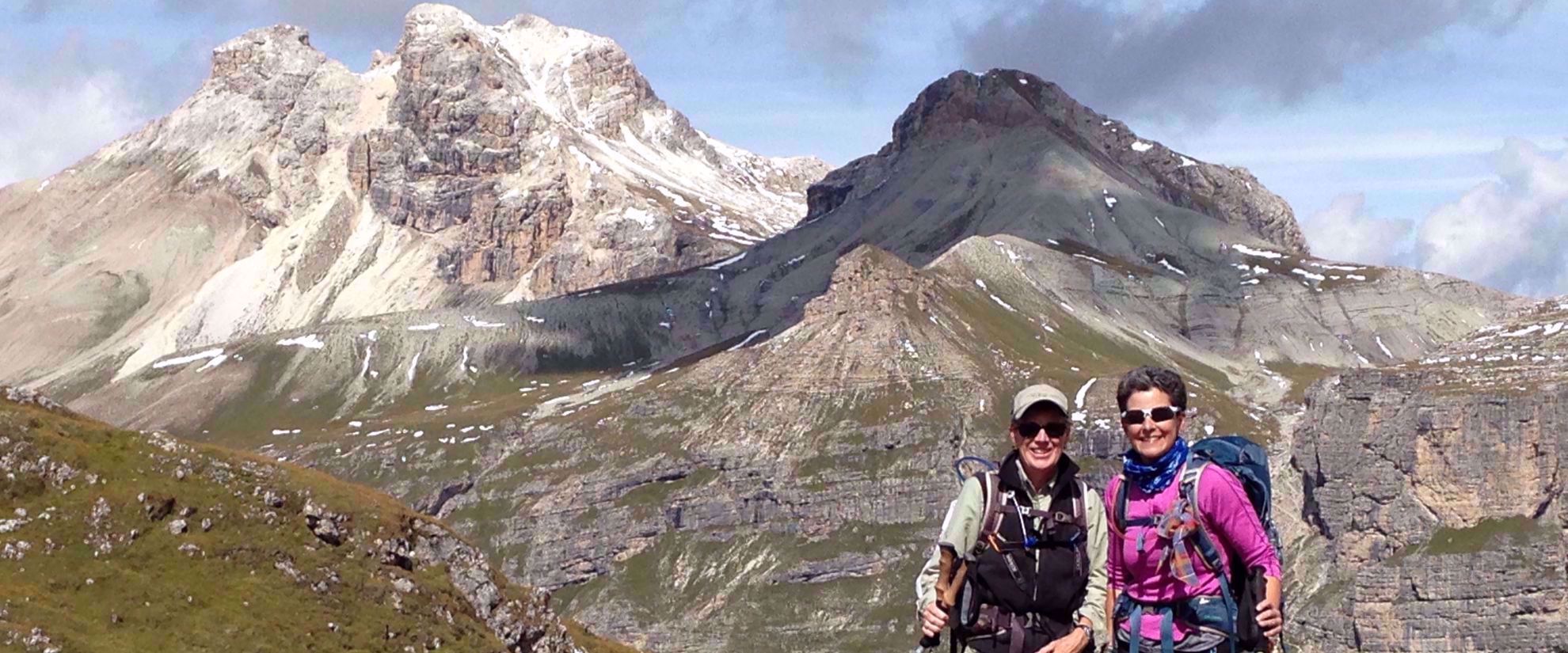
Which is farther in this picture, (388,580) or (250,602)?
(388,580)

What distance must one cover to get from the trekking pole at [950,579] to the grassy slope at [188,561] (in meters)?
51.0

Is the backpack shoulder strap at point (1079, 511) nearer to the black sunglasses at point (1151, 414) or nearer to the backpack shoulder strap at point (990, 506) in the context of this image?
the backpack shoulder strap at point (990, 506)

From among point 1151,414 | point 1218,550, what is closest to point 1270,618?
point 1218,550

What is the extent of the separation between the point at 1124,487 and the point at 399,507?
7464 cm

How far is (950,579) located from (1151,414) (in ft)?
12.1

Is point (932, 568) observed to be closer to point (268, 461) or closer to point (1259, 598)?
point (1259, 598)

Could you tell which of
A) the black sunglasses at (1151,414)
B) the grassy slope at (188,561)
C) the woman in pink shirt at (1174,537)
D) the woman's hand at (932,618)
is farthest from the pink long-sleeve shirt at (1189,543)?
the grassy slope at (188,561)

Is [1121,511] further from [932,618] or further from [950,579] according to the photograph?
[932,618]

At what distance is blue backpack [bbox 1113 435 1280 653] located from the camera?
90.8 ft

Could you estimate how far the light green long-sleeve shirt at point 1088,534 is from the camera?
28438 millimetres

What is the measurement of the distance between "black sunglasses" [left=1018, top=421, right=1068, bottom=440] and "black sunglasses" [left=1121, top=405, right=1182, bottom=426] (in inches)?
36.1

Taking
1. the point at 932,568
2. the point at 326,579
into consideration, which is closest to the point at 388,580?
the point at 326,579

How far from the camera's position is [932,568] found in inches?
1147

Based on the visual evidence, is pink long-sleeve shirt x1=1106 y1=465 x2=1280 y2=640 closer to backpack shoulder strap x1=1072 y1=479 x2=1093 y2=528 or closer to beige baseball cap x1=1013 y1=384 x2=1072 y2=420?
backpack shoulder strap x1=1072 y1=479 x2=1093 y2=528
